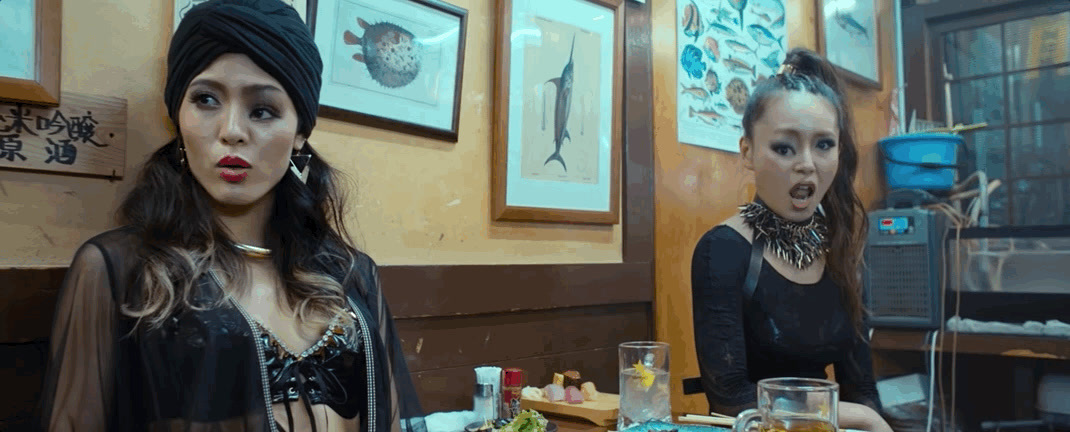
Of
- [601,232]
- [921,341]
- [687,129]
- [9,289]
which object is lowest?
[921,341]

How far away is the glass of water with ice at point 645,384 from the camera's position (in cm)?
134

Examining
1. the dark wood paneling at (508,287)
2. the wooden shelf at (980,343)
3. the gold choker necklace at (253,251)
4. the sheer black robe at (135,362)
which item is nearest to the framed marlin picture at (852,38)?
the wooden shelf at (980,343)

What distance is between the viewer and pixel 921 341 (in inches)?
66.7

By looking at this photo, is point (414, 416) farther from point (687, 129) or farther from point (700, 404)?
point (687, 129)

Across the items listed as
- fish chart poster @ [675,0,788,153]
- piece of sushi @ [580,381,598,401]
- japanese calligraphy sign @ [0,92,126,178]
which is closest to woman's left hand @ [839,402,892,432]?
piece of sushi @ [580,381,598,401]

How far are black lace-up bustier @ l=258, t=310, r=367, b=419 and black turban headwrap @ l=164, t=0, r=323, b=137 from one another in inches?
13.9

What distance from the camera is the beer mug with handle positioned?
0.89 meters

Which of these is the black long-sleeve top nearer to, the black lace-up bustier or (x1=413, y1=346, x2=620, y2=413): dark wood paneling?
(x1=413, y1=346, x2=620, y2=413): dark wood paneling

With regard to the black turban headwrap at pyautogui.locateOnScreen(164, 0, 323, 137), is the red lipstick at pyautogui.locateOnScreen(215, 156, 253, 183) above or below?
below

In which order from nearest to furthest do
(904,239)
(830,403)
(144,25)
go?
1. (830,403)
2. (144,25)
3. (904,239)

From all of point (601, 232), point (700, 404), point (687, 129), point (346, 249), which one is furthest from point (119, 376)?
point (687, 129)

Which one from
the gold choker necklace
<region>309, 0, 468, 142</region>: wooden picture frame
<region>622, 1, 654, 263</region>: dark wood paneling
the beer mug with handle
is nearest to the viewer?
the beer mug with handle

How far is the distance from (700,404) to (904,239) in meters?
0.63

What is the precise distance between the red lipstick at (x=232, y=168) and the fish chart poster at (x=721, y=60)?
1.32m
